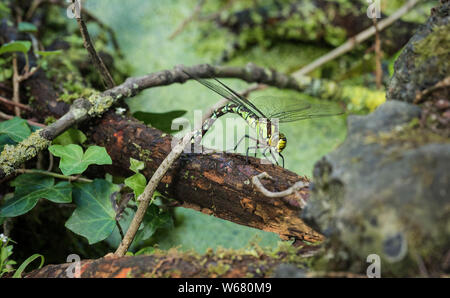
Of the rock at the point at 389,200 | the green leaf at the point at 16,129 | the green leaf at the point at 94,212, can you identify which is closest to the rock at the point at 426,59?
the rock at the point at 389,200

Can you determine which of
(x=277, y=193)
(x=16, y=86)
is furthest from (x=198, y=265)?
(x=16, y=86)

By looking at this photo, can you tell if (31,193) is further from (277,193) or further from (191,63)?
(191,63)

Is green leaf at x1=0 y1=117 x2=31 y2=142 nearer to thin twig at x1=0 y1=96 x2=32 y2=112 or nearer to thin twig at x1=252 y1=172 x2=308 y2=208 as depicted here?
thin twig at x1=0 y1=96 x2=32 y2=112

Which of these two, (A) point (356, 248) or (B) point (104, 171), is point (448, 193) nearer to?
(A) point (356, 248)

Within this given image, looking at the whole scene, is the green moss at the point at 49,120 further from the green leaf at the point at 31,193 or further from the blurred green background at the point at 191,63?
the blurred green background at the point at 191,63
